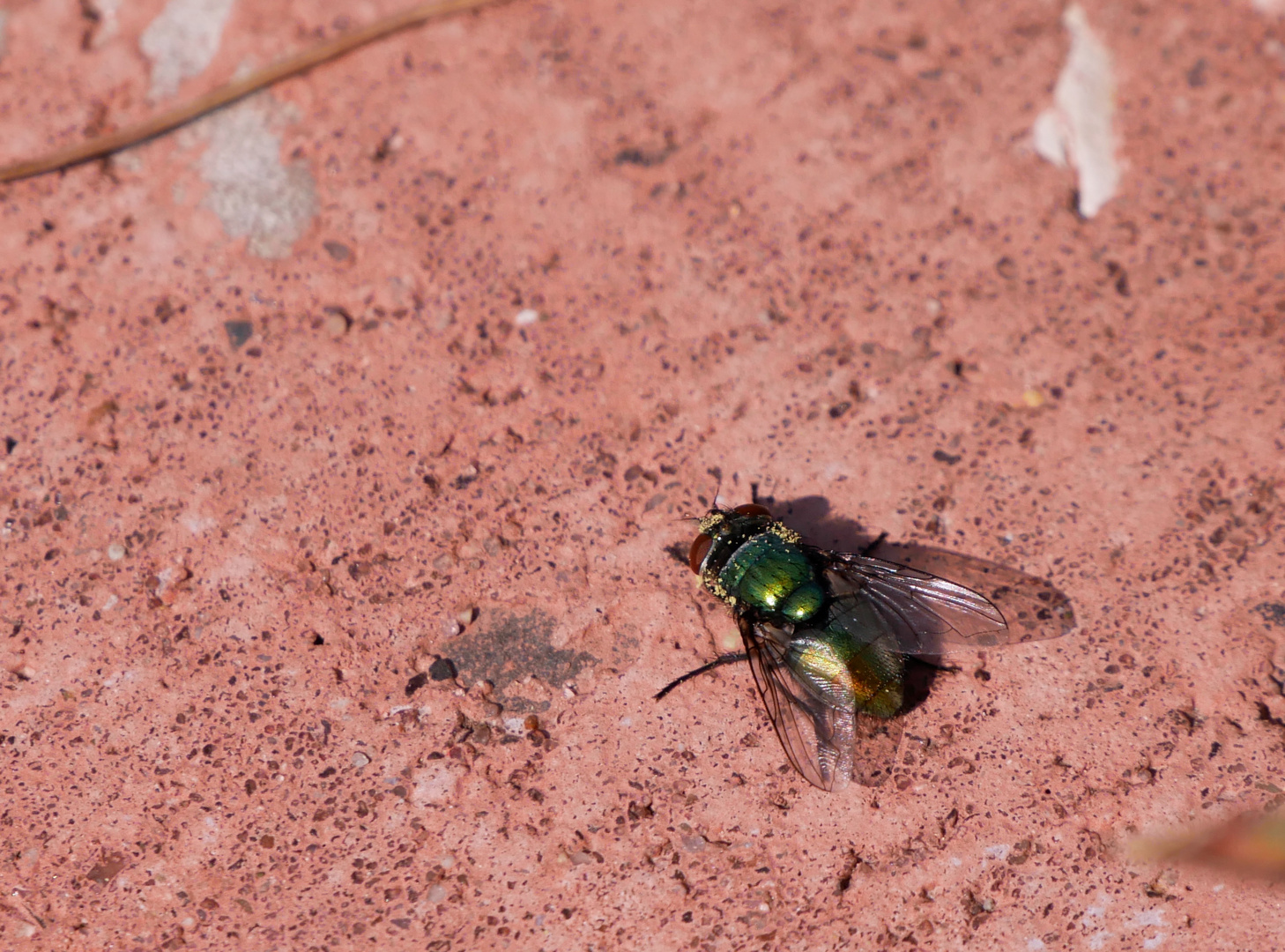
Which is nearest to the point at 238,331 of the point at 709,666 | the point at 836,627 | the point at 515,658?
the point at 515,658

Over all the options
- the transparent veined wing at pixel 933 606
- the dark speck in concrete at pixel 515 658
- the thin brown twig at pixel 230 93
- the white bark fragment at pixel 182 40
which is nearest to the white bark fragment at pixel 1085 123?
the transparent veined wing at pixel 933 606

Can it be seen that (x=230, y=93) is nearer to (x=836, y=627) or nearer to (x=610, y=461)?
(x=610, y=461)

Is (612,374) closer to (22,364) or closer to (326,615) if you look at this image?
(326,615)

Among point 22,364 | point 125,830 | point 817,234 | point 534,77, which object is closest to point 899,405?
point 817,234

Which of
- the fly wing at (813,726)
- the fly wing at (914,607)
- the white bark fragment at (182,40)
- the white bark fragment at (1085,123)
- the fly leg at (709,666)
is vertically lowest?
the fly leg at (709,666)

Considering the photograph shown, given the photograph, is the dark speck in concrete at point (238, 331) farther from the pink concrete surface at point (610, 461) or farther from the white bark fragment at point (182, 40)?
the white bark fragment at point (182, 40)

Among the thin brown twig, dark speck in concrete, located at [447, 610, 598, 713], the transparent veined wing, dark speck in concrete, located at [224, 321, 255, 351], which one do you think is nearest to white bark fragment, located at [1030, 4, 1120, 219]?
the transparent veined wing
